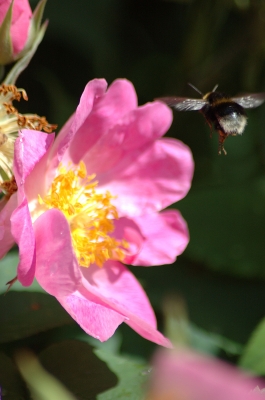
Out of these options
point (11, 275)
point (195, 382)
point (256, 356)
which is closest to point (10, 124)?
point (11, 275)

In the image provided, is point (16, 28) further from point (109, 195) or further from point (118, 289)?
point (118, 289)

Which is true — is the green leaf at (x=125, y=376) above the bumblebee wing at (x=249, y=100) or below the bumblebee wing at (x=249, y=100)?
below

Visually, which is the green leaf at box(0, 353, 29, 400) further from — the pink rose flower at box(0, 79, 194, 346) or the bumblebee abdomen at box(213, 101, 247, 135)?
the bumblebee abdomen at box(213, 101, 247, 135)

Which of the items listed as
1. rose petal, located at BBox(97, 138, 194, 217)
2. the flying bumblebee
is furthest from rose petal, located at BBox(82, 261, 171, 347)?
the flying bumblebee

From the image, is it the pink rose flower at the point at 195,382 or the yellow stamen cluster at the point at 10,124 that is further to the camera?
the yellow stamen cluster at the point at 10,124

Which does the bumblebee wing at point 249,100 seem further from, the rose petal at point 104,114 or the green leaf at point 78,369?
the green leaf at point 78,369

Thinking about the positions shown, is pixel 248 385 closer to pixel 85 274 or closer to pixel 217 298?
pixel 85 274

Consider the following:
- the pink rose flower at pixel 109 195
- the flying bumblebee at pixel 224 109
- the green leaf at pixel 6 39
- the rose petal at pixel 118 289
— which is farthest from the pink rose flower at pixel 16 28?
the rose petal at pixel 118 289
